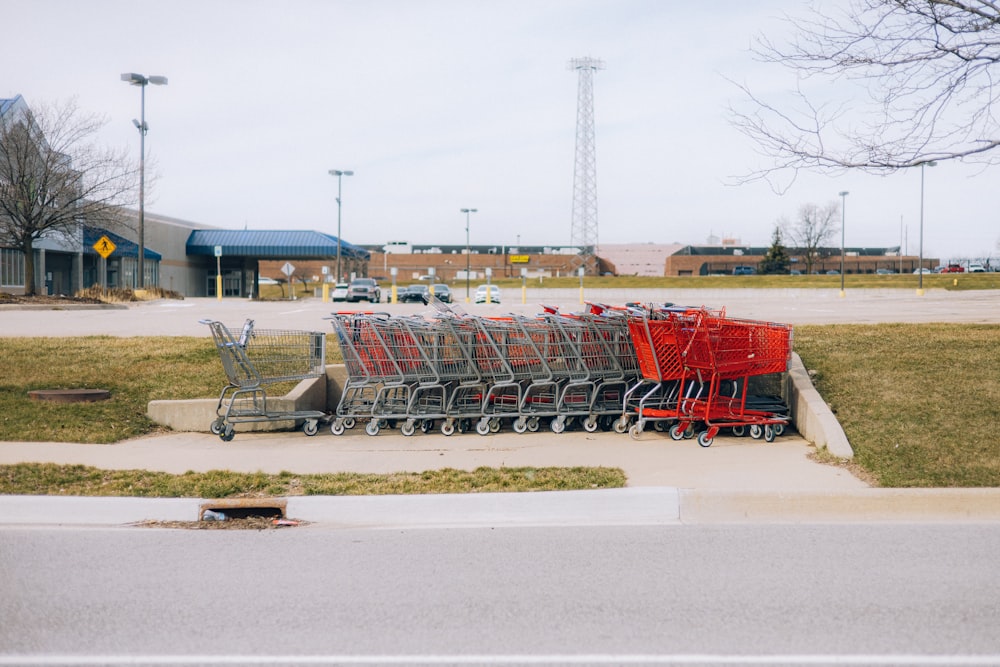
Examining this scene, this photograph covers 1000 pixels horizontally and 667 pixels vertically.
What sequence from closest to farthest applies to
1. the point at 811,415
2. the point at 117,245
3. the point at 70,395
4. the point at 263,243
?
the point at 811,415
the point at 70,395
the point at 117,245
the point at 263,243

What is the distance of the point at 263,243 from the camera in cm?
6234

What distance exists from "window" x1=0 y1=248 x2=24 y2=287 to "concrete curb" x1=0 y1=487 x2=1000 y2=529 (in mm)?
38900

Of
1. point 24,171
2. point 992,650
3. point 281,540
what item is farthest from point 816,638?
point 24,171

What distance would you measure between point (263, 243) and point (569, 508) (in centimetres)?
5808

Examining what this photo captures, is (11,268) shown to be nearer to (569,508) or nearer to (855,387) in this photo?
(855,387)

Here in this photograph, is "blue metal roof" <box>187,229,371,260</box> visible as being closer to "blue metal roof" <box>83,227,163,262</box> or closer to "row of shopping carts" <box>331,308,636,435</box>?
"blue metal roof" <box>83,227,163,262</box>

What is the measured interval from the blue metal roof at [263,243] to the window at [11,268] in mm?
18639

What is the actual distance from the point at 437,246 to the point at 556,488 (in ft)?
373

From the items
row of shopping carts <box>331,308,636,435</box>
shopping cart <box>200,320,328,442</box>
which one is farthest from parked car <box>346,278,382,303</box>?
row of shopping carts <box>331,308,636,435</box>

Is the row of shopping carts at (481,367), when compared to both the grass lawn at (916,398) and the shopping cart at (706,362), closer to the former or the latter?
the shopping cart at (706,362)

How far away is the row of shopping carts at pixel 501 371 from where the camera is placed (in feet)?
33.8

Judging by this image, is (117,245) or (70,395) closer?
(70,395)

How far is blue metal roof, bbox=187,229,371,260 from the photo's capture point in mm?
61781

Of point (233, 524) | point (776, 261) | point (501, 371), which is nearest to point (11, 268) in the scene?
point (501, 371)
